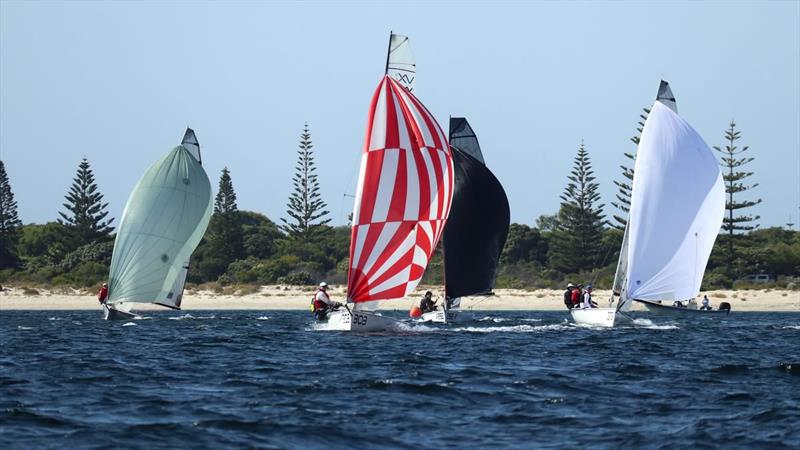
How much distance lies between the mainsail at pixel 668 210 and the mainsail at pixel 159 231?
16304 millimetres

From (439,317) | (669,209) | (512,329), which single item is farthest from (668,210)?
(439,317)

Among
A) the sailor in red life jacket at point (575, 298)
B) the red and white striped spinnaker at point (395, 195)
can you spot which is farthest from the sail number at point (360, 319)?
the sailor in red life jacket at point (575, 298)

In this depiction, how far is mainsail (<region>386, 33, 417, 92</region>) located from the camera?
40.0 m

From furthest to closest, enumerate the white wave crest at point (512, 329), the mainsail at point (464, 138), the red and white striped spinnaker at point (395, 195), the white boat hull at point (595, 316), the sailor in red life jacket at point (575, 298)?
the mainsail at point (464, 138)
the sailor in red life jacket at point (575, 298)
the white boat hull at point (595, 316)
the white wave crest at point (512, 329)
the red and white striped spinnaker at point (395, 195)

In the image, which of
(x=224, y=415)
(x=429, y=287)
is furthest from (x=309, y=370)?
(x=429, y=287)

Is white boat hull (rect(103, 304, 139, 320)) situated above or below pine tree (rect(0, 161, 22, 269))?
below

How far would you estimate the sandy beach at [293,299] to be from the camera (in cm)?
7200

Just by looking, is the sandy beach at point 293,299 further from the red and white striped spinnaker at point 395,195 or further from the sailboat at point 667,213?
the red and white striped spinnaker at point 395,195

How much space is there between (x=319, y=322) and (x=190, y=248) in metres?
9.03

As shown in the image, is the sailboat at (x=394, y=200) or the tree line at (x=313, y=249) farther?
the tree line at (x=313, y=249)

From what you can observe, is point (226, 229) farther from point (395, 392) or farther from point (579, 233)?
point (395, 392)

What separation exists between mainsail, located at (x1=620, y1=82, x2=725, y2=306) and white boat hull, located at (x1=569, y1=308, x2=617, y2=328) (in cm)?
83

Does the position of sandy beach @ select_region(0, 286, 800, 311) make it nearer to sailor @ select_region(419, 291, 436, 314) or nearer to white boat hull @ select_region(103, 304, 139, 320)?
white boat hull @ select_region(103, 304, 139, 320)

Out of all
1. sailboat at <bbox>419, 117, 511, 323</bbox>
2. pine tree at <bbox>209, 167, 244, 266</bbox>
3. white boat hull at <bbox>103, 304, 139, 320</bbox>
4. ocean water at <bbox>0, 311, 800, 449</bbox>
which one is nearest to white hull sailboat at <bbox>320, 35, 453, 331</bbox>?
ocean water at <bbox>0, 311, 800, 449</bbox>
